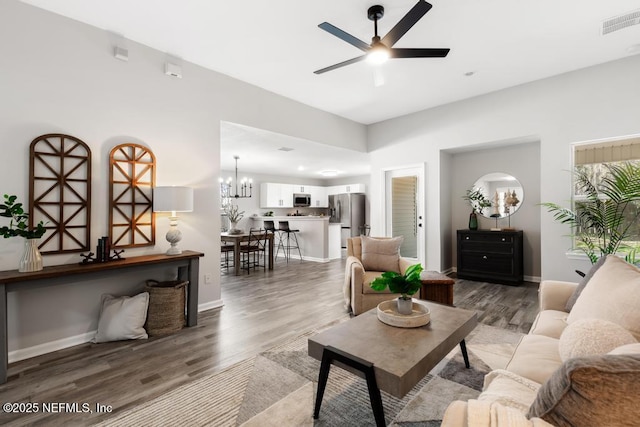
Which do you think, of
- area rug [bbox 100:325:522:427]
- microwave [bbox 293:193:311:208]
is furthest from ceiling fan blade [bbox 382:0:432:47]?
microwave [bbox 293:193:311:208]

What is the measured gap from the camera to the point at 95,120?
9.36ft

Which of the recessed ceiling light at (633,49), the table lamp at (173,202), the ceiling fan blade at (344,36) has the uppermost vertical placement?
the recessed ceiling light at (633,49)

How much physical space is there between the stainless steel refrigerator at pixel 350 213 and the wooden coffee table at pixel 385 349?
7.38m

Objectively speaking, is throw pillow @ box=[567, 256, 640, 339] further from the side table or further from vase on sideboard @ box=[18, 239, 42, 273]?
vase on sideboard @ box=[18, 239, 42, 273]

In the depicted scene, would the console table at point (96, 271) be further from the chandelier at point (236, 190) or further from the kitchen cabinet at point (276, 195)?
the kitchen cabinet at point (276, 195)

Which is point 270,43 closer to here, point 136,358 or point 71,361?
point 136,358

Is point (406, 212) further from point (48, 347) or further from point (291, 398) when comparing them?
point (48, 347)

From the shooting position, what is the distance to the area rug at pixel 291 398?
1.69 meters

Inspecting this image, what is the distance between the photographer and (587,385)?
65cm

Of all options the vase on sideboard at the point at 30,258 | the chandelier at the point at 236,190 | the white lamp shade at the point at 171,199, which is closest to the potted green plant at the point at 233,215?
the chandelier at the point at 236,190

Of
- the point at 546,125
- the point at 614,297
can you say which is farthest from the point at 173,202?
the point at 546,125

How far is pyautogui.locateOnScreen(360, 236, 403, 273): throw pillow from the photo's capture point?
141 inches

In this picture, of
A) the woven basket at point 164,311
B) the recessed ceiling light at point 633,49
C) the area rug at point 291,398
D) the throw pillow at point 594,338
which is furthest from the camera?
the recessed ceiling light at point 633,49

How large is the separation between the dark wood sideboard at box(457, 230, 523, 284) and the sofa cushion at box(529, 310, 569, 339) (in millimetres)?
2780
